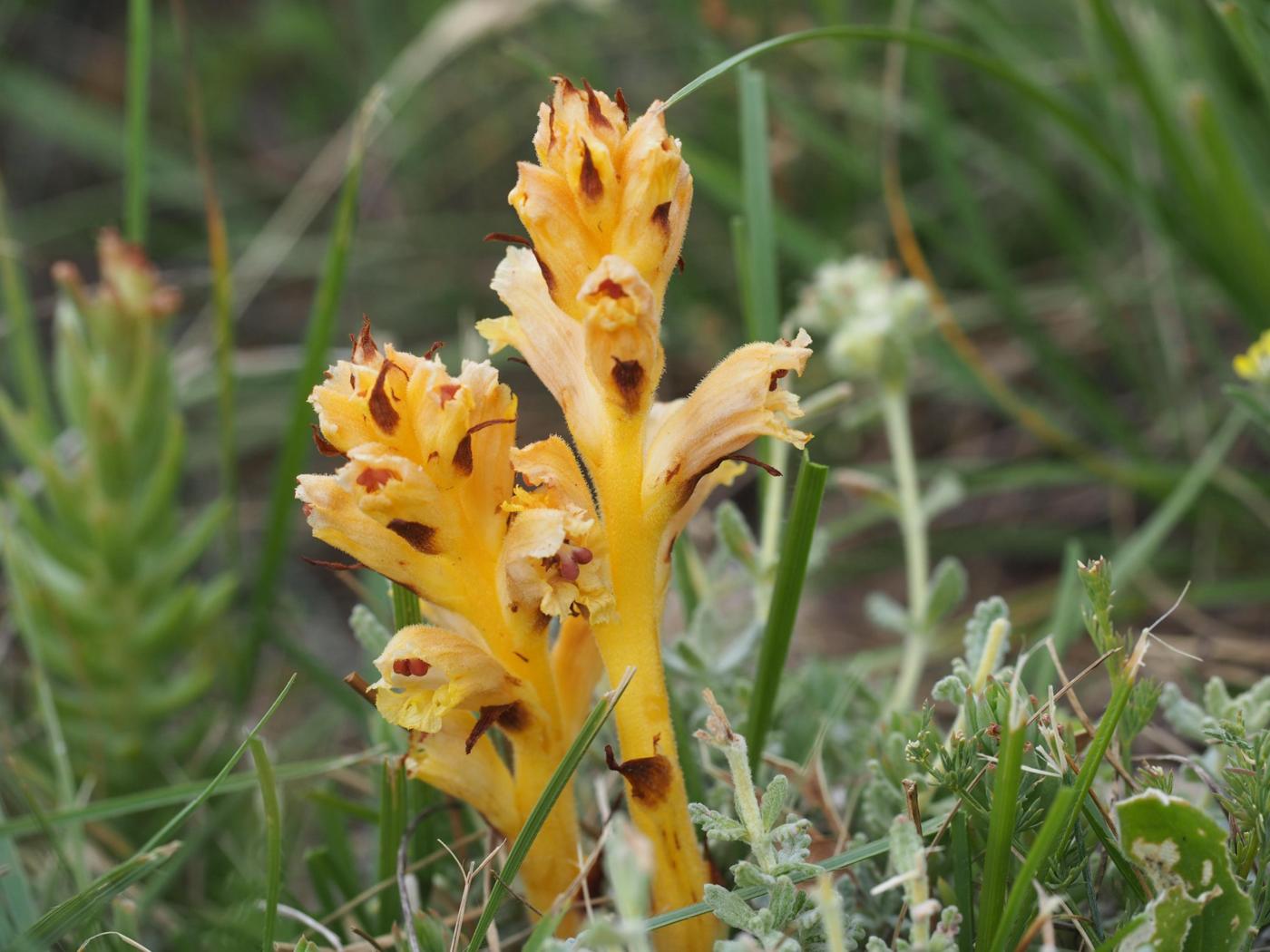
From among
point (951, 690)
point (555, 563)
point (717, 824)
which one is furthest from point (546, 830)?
point (951, 690)

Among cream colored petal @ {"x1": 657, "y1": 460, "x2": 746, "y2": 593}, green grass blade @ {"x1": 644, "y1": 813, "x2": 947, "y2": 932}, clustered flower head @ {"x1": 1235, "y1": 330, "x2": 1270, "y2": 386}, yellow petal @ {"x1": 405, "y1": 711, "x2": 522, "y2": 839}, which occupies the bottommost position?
green grass blade @ {"x1": 644, "y1": 813, "x2": 947, "y2": 932}

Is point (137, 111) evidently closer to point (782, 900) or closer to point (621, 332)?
point (621, 332)

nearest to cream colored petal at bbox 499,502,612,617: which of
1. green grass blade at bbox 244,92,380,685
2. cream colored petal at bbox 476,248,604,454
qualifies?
cream colored petal at bbox 476,248,604,454

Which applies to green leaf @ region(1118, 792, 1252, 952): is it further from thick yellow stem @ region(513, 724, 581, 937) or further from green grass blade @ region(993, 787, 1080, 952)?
thick yellow stem @ region(513, 724, 581, 937)

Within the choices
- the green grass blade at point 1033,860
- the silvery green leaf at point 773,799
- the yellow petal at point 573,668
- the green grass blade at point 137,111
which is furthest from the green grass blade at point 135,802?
the green grass blade at point 137,111

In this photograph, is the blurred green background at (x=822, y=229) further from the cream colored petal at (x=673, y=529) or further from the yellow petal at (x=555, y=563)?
the yellow petal at (x=555, y=563)
